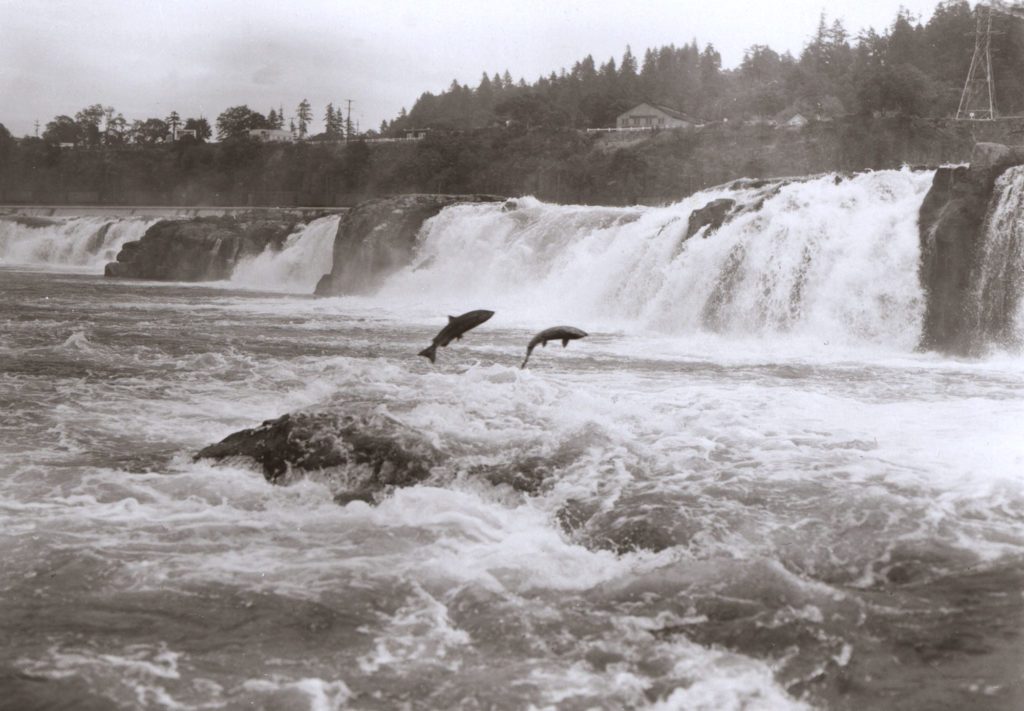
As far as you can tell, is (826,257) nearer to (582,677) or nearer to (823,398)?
(823,398)

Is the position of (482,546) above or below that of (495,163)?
below

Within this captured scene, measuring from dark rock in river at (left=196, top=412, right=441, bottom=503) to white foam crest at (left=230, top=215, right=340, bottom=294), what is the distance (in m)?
22.3

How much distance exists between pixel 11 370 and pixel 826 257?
12040 mm

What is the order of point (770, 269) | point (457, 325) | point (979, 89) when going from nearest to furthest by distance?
1. point (457, 325)
2. point (770, 269)
3. point (979, 89)

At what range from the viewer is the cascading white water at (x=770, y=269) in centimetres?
1479

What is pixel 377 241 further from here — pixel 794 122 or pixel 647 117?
pixel 647 117

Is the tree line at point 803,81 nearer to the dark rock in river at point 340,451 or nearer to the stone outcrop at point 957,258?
the stone outcrop at point 957,258

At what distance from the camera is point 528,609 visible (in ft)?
15.2

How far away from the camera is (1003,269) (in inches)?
535

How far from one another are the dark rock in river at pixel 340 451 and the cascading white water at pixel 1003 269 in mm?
9906

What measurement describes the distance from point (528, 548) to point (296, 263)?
2649 cm

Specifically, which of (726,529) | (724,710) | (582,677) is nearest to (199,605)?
(582,677)

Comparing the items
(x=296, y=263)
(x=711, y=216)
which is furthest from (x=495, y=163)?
(x=711, y=216)

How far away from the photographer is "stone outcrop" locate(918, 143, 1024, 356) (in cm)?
1380
